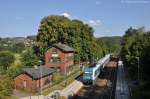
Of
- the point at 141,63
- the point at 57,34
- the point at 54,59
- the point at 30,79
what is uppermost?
the point at 57,34

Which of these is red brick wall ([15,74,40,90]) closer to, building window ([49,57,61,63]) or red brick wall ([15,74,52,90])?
red brick wall ([15,74,52,90])

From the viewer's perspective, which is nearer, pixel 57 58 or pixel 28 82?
pixel 28 82

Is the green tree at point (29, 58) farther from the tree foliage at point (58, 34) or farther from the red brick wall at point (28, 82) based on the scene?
the red brick wall at point (28, 82)

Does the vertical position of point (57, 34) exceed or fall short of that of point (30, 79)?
it exceeds it

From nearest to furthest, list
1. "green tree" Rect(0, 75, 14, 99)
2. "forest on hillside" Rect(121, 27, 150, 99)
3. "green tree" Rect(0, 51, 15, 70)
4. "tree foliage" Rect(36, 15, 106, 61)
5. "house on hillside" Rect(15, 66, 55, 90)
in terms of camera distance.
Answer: "green tree" Rect(0, 75, 14, 99), "forest on hillside" Rect(121, 27, 150, 99), "house on hillside" Rect(15, 66, 55, 90), "green tree" Rect(0, 51, 15, 70), "tree foliage" Rect(36, 15, 106, 61)

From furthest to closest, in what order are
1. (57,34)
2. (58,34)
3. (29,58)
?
(58,34) → (57,34) → (29,58)

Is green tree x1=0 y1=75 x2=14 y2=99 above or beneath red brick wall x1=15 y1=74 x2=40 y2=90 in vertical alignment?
above

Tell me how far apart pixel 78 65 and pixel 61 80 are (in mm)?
32901

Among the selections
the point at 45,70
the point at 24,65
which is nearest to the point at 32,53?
the point at 24,65

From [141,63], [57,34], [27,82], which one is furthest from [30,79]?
[57,34]

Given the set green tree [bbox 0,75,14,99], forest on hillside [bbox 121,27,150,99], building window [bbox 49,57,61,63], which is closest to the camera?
green tree [bbox 0,75,14,99]

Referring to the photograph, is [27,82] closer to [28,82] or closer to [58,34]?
[28,82]

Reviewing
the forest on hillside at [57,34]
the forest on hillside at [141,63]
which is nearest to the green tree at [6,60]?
the forest on hillside at [57,34]

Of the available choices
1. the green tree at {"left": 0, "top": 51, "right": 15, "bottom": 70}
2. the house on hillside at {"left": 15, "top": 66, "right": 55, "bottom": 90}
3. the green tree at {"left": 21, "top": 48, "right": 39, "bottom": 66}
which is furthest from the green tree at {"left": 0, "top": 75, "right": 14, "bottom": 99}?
the green tree at {"left": 0, "top": 51, "right": 15, "bottom": 70}
